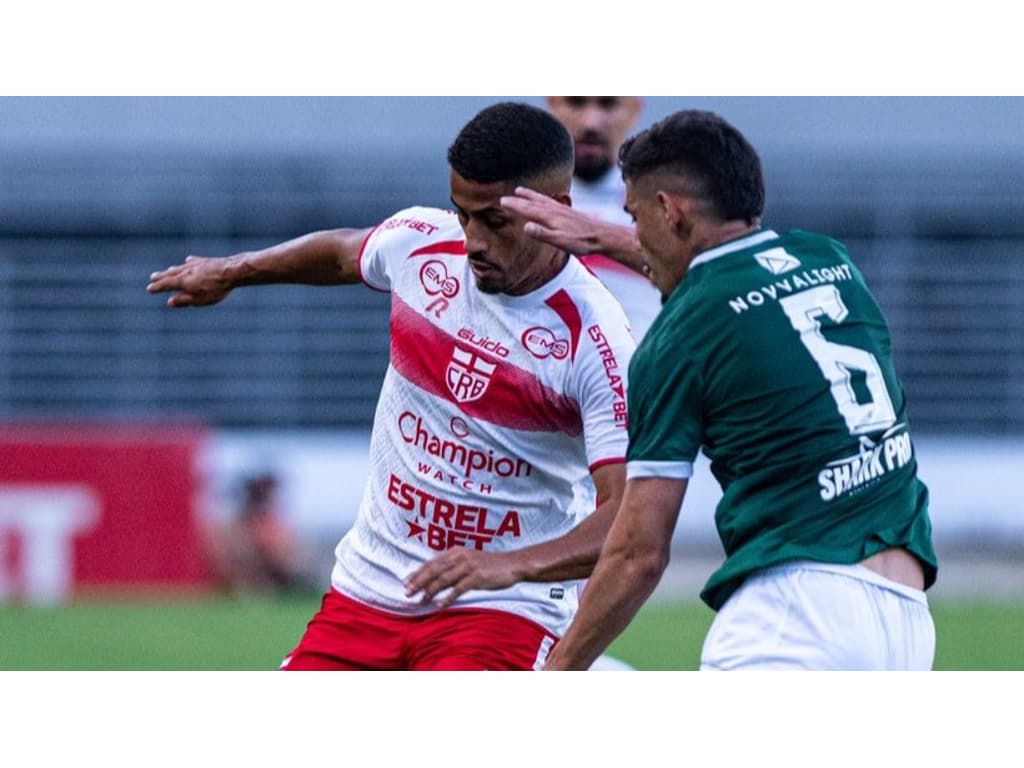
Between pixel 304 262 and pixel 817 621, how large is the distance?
2.02 m

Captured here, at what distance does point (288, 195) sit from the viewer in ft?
55.5

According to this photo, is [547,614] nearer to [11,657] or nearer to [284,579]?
[11,657]

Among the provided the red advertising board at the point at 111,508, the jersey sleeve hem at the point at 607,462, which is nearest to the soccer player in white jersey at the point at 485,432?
the jersey sleeve hem at the point at 607,462

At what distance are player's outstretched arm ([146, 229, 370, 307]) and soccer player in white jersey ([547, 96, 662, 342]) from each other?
4.43 ft

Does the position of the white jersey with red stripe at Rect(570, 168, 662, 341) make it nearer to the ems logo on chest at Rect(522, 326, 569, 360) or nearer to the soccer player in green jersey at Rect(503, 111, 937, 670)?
the ems logo on chest at Rect(522, 326, 569, 360)

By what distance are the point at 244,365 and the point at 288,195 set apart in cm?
169

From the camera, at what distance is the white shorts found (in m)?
3.99

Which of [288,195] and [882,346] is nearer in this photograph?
[882,346]

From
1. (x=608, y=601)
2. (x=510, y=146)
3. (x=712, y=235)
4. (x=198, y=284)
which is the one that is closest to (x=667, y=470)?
(x=608, y=601)

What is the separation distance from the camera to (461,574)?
15.1 ft

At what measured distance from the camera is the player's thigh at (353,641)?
16.2 feet

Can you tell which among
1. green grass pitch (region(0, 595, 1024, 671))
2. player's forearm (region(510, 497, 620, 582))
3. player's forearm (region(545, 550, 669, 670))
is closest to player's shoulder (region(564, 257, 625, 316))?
player's forearm (region(510, 497, 620, 582))

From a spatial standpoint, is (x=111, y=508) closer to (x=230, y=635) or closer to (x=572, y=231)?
(x=230, y=635)

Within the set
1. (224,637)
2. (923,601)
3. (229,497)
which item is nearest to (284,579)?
(229,497)
